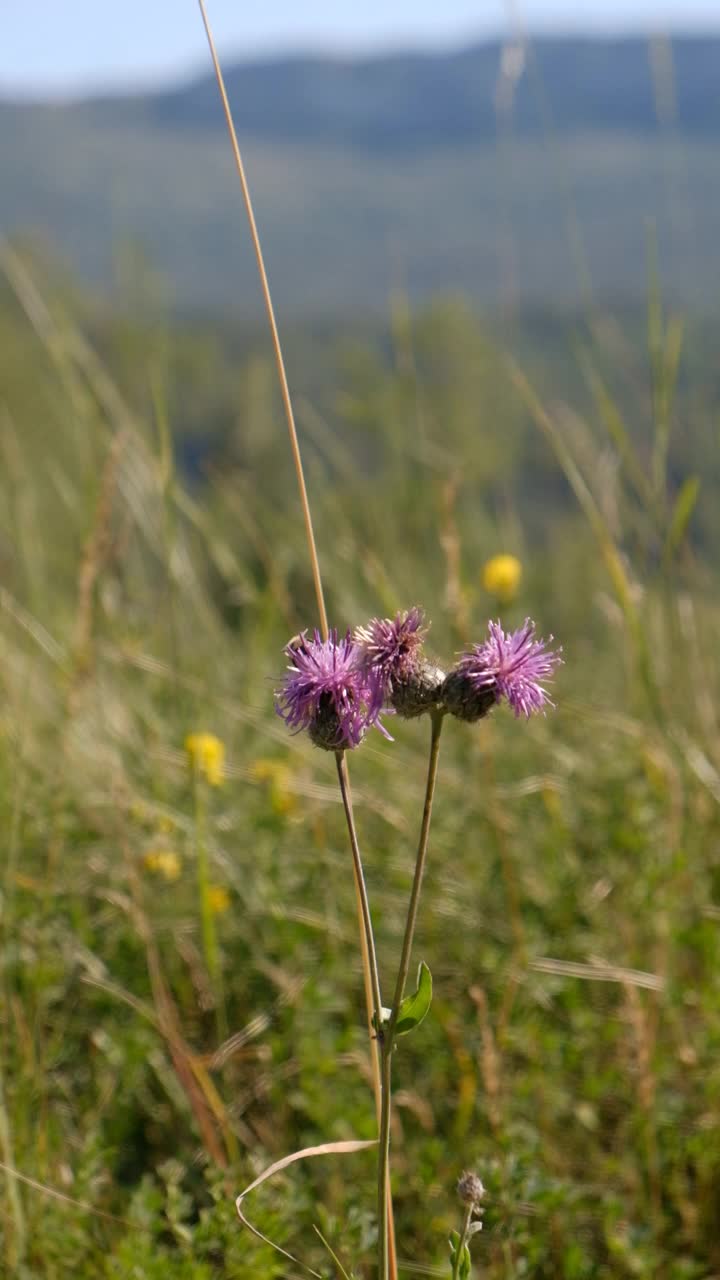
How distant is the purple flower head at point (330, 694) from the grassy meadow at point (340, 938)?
53 cm

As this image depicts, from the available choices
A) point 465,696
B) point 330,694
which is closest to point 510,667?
point 465,696

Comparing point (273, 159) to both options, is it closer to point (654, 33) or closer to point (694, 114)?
point (694, 114)

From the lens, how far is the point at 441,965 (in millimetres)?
1999

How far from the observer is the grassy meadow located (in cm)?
153

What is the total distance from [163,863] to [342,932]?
0.34m

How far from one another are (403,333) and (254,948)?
4.42ft

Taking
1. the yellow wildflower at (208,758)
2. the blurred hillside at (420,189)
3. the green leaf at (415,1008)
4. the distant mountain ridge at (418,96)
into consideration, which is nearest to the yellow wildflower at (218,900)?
the yellow wildflower at (208,758)

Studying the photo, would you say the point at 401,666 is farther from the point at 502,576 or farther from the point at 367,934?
the point at 502,576

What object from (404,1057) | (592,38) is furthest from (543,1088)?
(592,38)

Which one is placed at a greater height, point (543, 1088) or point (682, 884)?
point (682, 884)

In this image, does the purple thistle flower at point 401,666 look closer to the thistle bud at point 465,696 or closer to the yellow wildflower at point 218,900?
the thistle bud at point 465,696

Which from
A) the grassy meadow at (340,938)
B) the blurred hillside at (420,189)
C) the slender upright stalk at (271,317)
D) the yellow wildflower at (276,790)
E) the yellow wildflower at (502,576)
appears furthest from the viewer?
the blurred hillside at (420,189)

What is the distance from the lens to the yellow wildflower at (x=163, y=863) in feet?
6.86

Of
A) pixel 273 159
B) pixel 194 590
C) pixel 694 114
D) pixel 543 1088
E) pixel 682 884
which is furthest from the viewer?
pixel 273 159
